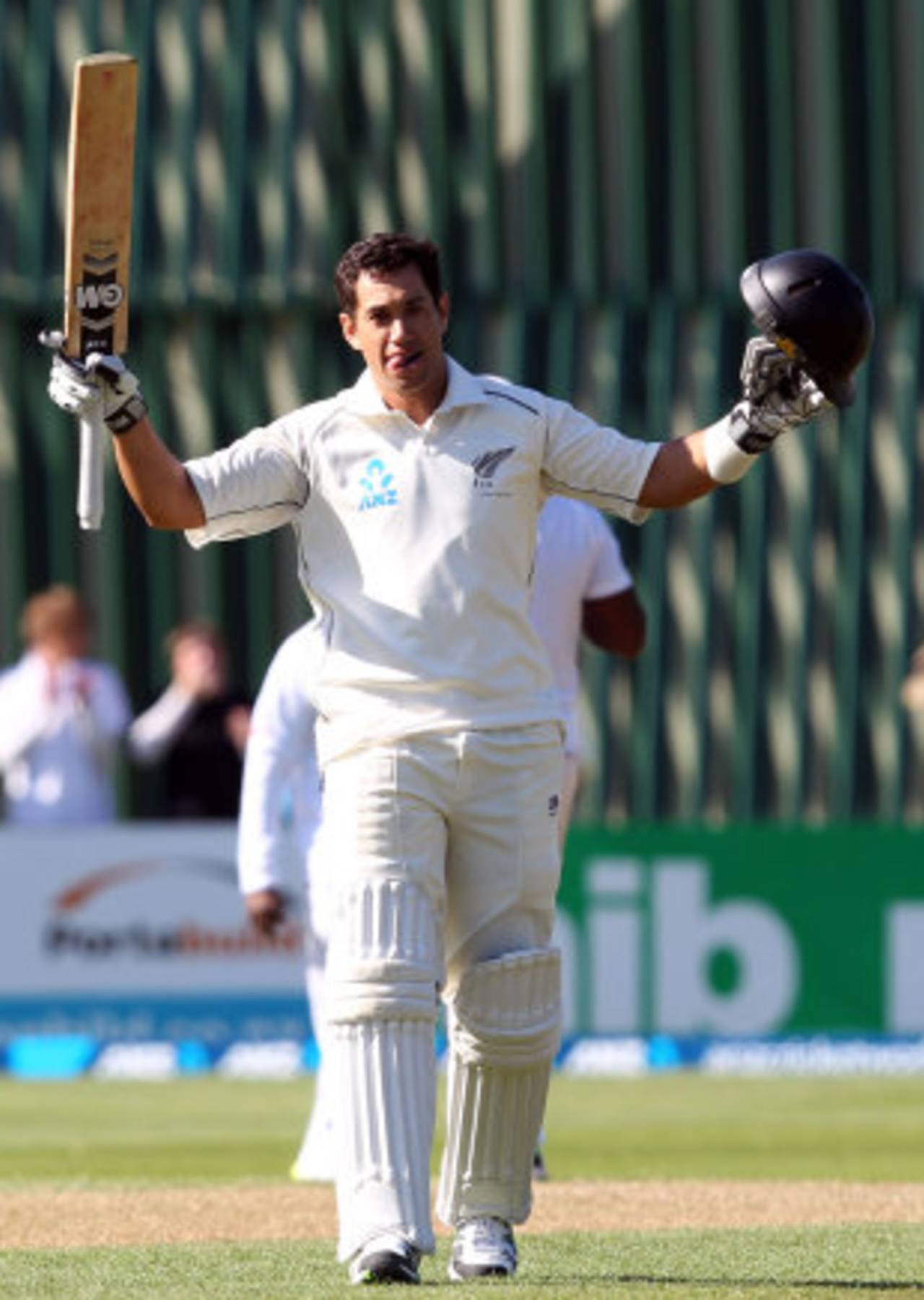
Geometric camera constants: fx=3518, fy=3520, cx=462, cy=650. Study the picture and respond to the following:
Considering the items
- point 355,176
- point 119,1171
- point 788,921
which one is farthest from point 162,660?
point 119,1171

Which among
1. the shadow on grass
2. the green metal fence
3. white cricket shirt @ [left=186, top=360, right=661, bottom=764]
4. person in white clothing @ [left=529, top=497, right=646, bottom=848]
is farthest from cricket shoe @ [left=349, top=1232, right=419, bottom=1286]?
the green metal fence

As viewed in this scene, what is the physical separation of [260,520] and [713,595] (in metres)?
11.8

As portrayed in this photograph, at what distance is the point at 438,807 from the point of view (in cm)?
705

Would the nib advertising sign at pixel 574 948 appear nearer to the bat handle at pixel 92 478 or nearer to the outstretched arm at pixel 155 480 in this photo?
the bat handle at pixel 92 478

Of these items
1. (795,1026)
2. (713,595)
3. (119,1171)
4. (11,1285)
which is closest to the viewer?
(11,1285)

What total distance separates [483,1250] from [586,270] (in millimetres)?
12346

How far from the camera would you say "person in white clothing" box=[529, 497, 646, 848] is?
30.9ft

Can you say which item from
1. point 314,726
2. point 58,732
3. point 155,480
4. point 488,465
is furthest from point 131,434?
point 58,732

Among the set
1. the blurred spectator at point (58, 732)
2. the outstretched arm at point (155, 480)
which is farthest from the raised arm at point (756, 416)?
the blurred spectator at point (58, 732)

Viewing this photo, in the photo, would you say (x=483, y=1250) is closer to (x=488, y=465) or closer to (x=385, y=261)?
(x=488, y=465)

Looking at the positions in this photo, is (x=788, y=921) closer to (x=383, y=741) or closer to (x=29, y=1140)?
(x=29, y=1140)

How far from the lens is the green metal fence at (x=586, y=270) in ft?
61.7

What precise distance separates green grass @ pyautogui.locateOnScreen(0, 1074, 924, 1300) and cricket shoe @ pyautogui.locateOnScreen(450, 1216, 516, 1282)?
71 millimetres

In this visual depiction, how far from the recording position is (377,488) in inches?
279
